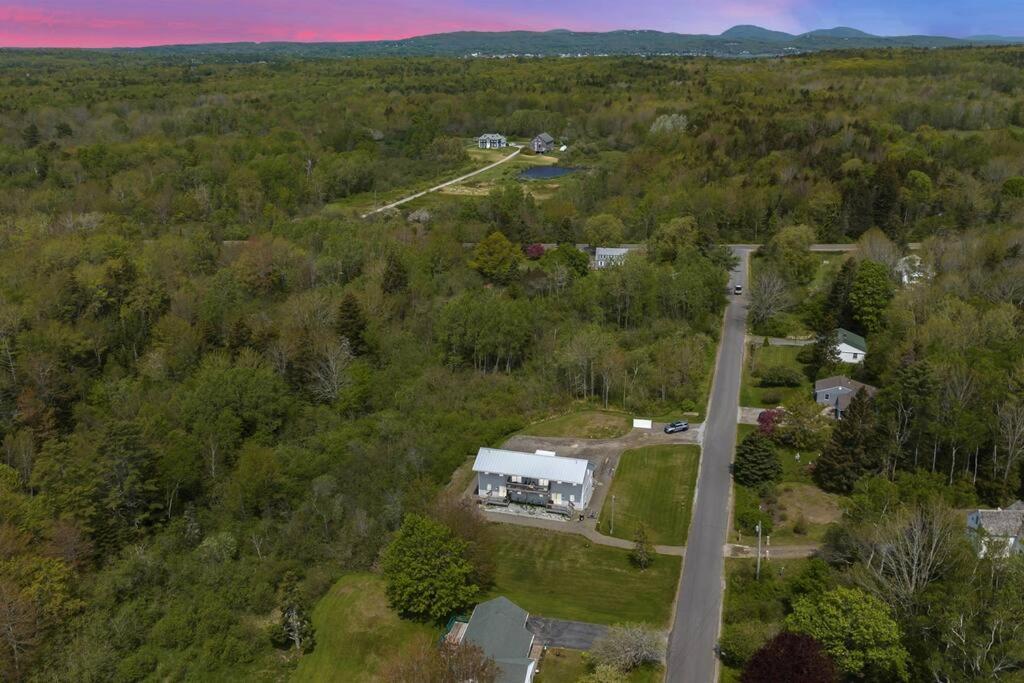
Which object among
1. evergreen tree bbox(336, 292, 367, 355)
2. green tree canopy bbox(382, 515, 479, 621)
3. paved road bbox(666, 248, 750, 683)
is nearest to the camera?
paved road bbox(666, 248, 750, 683)

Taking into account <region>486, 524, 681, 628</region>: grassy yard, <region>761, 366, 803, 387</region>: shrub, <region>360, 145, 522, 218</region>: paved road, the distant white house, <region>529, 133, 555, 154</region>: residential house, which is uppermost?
<region>529, 133, 555, 154</region>: residential house

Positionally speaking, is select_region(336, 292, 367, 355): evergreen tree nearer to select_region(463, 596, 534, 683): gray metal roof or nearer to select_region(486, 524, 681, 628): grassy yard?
select_region(486, 524, 681, 628): grassy yard

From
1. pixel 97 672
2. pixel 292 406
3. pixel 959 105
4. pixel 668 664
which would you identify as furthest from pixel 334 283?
pixel 959 105

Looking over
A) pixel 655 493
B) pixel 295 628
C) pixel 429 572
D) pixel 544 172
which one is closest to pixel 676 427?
pixel 655 493

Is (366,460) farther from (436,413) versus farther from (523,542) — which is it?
(523,542)

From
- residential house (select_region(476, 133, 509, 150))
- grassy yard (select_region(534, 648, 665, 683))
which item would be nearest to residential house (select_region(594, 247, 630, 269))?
grassy yard (select_region(534, 648, 665, 683))

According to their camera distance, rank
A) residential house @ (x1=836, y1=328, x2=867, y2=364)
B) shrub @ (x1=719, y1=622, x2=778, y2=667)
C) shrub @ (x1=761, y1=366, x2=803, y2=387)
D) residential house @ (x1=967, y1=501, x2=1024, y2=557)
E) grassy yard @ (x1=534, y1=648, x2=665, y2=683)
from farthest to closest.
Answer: residential house @ (x1=836, y1=328, x2=867, y2=364), shrub @ (x1=761, y1=366, x2=803, y2=387), residential house @ (x1=967, y1=501, x2=1024, y2=557), grassy yard @ (x1=534, y1=648, x2=665, y2=683), shrub @ (x1=719, y1=622, x2=778, y2=667)
